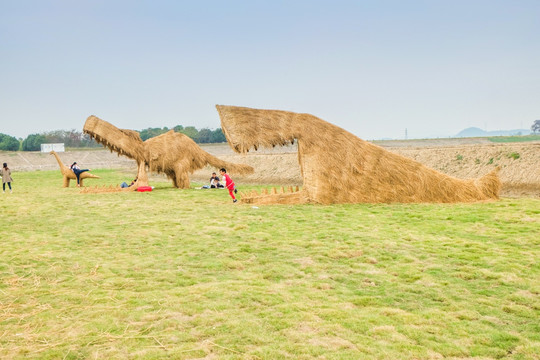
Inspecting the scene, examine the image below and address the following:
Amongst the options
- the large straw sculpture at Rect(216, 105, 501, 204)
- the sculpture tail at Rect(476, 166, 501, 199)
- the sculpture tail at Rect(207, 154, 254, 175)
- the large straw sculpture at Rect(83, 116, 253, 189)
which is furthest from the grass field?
the sculpture tail at Rect(207, 154, 254, 175)

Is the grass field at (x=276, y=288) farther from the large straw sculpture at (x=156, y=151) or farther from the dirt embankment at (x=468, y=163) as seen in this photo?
the large straw sculpture at (x=156, y=151)

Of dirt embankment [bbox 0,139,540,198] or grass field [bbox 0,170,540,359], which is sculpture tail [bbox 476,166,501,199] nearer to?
grass field [bbox 0,170,540,359]

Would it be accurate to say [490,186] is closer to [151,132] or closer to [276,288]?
[276,288]

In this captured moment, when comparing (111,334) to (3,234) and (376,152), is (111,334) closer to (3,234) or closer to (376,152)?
(3,234)

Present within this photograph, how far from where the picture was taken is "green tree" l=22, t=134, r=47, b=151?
242ft

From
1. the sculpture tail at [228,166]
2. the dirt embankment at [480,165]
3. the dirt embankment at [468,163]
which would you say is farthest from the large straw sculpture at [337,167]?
the sculpture tail at [228,166]

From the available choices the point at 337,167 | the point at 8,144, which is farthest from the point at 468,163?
the point at 8,144

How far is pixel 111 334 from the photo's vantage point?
416cm

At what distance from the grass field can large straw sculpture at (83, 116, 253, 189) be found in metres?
7.72

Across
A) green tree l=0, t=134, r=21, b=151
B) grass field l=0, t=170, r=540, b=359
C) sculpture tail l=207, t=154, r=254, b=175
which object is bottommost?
grass field l=0, t=170, r=540, b=359

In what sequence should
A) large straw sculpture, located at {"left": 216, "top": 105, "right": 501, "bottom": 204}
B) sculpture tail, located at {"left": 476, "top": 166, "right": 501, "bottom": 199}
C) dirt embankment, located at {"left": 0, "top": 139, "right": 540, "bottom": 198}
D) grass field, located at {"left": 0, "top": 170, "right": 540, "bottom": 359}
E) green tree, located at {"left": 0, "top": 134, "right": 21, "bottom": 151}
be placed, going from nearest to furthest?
grass field, located at {"left": 0, "top": 170, "right": 540, "bottom": 359}
large straw sculpture, located at {"left": 216, "top": 105, "right": 501, "bottom": 204}
sculpture tail, located at {"left": 476, "top": 166, "right": 501, "bottom": 199}
dirt embankment, located at {"left": 0, "top": 139, "right": 540, "bottom": 198}
green tree, located at {"left": 0, "top": 134, "right": 21, "bottom": 151}

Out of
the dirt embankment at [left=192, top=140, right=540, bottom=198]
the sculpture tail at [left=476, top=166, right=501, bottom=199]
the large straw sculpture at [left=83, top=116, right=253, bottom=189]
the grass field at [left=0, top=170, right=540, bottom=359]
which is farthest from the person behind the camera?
the dirt embankment at [left=192, top=140, right=540, bottom=198]

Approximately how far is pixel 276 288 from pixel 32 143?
263 feet

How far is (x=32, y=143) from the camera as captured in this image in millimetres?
74125
